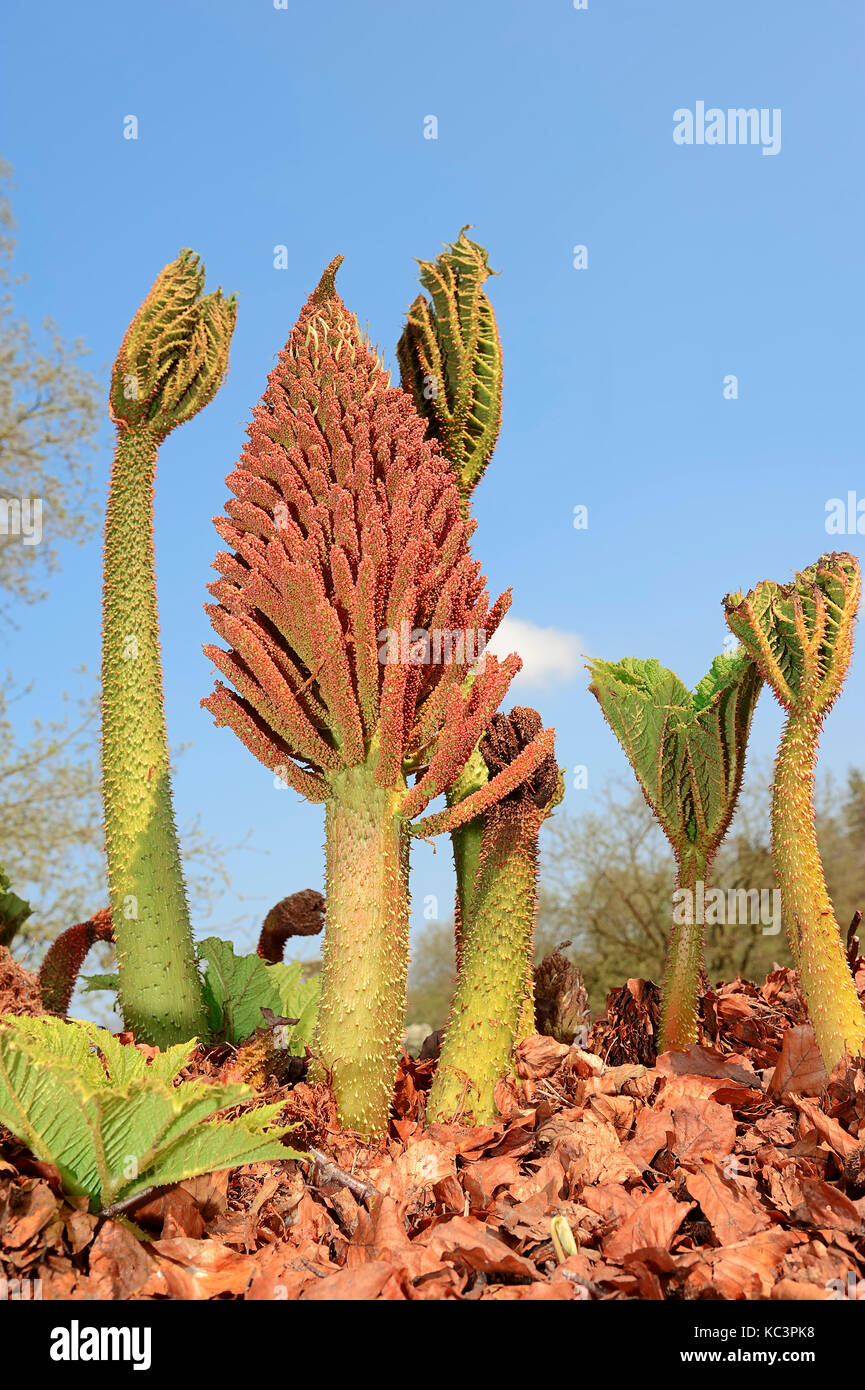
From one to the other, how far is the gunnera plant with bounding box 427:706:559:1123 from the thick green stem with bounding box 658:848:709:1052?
63 cm

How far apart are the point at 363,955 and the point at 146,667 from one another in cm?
160

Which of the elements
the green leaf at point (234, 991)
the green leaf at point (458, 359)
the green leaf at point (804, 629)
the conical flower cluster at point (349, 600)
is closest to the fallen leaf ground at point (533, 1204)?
the green leaf at point (234, 991)

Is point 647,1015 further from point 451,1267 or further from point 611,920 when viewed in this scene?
point 611,920

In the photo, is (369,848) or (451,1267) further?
(369,848)

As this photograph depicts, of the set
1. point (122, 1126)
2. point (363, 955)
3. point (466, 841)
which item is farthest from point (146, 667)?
point (122, 1126)

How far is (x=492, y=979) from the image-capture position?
3439 millimetres

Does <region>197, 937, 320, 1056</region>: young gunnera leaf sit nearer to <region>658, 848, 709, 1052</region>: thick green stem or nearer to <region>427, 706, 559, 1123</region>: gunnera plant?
<region>427, 706, 559, 1123</region>: gunnera plant

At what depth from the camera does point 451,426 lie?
4.40m

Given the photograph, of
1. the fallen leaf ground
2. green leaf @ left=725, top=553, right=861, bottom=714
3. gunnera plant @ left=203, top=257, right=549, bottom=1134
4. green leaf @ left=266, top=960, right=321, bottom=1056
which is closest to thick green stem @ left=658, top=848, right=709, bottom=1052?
the fallen leaf ground

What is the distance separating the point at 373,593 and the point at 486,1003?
4.52ft

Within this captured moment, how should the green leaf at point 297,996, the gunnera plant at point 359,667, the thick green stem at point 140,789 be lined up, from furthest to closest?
the green leaf at point 297,996, the thick green stem at point 140,789, the gunnera plant at point 359,667

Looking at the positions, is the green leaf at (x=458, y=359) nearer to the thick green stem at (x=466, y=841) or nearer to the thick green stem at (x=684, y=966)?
the thick green stem at (x=466, y=841)

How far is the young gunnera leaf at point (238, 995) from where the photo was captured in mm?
4129
